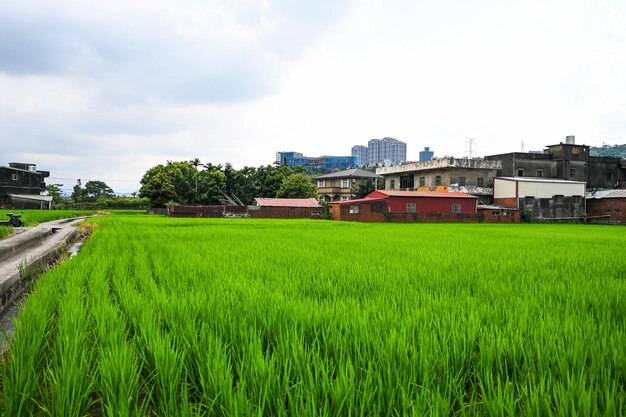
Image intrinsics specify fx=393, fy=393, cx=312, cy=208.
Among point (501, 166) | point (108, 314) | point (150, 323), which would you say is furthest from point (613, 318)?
point (501, 166)

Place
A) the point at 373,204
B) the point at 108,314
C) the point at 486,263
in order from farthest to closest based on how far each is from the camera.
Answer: the point at 373,204
the point at 486,263
the point at 108,314

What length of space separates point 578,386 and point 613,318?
2.00m

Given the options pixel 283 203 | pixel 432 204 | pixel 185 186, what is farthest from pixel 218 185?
pixel 432 204

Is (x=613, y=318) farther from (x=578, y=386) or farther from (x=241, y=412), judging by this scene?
(x=241, y=412)

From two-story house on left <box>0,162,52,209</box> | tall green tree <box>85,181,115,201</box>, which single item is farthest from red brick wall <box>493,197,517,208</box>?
tall green tree <box>85,181,115,201</box>

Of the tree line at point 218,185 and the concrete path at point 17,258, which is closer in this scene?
the concrete path at point 17,258

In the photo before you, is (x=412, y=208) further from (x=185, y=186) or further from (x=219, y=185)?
(x=185, y=186)

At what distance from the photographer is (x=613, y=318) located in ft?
10.7

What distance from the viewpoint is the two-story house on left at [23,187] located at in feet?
146

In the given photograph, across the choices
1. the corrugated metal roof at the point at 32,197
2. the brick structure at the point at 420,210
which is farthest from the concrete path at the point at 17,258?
the corrugated metal roof at the point at 32,197

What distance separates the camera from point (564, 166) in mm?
43812

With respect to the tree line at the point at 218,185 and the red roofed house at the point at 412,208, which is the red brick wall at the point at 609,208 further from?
the tree line at the point at 218,185

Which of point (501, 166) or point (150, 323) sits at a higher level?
point (501, 166)

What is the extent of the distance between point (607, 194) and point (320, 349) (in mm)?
46224
